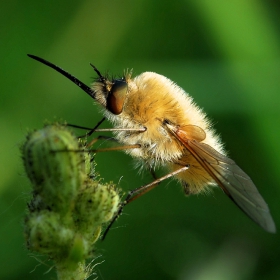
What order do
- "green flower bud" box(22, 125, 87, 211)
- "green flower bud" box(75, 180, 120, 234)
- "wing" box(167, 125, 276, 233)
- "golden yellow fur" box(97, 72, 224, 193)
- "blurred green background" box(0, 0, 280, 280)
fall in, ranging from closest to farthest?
"green flower bud" box(22, 125, 87, 211), "green flower bud" box(75, 180, 120, 234), "wing" box(167, 125, 276, 233), "golden yellow fur" box(97, 72, 224, 193), "blurred green background" box(0, 0, 280, 280)

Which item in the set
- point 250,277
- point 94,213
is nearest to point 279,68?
point 250,277

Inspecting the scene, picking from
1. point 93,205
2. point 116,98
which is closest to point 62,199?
point 93,205

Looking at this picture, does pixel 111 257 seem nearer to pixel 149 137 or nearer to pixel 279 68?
pixel 149 137

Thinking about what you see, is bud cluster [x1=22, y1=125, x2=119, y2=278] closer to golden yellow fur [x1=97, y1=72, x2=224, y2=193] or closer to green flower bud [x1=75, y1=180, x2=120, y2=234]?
green flower bud [x1=75, y1=180, x2=120, y2=234]

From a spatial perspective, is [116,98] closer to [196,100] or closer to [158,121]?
[158,121]

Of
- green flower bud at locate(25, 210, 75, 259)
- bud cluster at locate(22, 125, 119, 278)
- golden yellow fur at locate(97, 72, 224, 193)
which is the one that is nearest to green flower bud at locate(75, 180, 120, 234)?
bud cluster at locate(22, 125, 119, 278)

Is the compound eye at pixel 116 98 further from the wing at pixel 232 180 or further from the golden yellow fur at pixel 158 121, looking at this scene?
the wing at pixel 232 180
